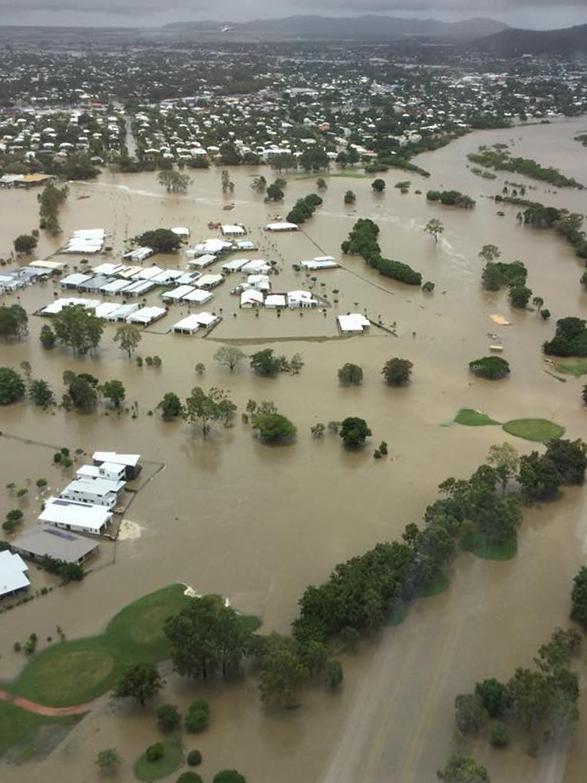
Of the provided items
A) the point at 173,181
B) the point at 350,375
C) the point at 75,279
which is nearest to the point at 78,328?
the point at 75,279

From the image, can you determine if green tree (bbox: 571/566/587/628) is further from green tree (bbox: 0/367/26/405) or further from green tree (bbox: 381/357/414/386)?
green tree (bbox: 0/367/26/405)

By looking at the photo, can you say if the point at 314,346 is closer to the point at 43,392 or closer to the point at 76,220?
the point at 43,392

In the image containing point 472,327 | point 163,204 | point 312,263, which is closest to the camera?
point 472,327

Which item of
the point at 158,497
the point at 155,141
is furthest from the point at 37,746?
the point at 155,141

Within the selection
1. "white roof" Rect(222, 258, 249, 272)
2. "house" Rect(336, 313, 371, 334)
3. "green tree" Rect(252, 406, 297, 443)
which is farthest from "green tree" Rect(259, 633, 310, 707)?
"white roof" Rect(222, 258, 249, 272)

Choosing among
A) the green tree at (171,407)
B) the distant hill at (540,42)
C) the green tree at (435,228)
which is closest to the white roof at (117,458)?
the green tree at (171,407)

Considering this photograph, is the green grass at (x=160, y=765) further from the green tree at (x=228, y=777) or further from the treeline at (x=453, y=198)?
the treeline at (x=453, y=198)

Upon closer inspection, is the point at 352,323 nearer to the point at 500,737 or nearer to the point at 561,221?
the point at 500,737
